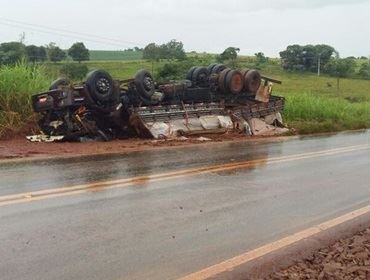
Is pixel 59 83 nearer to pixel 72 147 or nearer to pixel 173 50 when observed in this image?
pixel 72 147

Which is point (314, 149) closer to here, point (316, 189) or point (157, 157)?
point (157, 157)

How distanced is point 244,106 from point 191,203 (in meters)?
11.2

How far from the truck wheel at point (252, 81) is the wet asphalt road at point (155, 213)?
712 cm

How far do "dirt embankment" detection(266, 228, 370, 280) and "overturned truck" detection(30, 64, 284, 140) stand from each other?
9923mm

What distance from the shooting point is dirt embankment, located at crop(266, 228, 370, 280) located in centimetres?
519

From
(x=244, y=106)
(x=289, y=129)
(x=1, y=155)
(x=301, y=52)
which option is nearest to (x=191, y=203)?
(x=1, y=155)

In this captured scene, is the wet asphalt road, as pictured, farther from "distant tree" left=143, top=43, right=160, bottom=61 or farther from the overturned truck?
"distant tree" left=143, top=43, right=160, bottom=61

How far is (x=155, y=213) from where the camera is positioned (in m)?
7.05

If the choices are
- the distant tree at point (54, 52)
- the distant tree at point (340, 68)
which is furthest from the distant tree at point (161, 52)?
the distant tree at point (340, 68)

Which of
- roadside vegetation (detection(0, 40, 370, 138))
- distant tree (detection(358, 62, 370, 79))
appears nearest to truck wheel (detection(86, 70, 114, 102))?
roadside vegetation (detection(0, 40, 370, 138))

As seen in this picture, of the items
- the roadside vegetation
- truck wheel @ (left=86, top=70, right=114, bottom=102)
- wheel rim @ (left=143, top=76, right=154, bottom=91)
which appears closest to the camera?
truck wheel @ (left=86, top=70, right=114, bottom=102)

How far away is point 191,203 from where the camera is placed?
25.3ft

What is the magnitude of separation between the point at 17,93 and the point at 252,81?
24.4ft

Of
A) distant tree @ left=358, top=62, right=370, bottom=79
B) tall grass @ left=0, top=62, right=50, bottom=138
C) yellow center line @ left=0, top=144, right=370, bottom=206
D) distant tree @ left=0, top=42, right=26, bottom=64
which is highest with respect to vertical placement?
distant tree @ left=0, top=42, right=26, bottom=64
